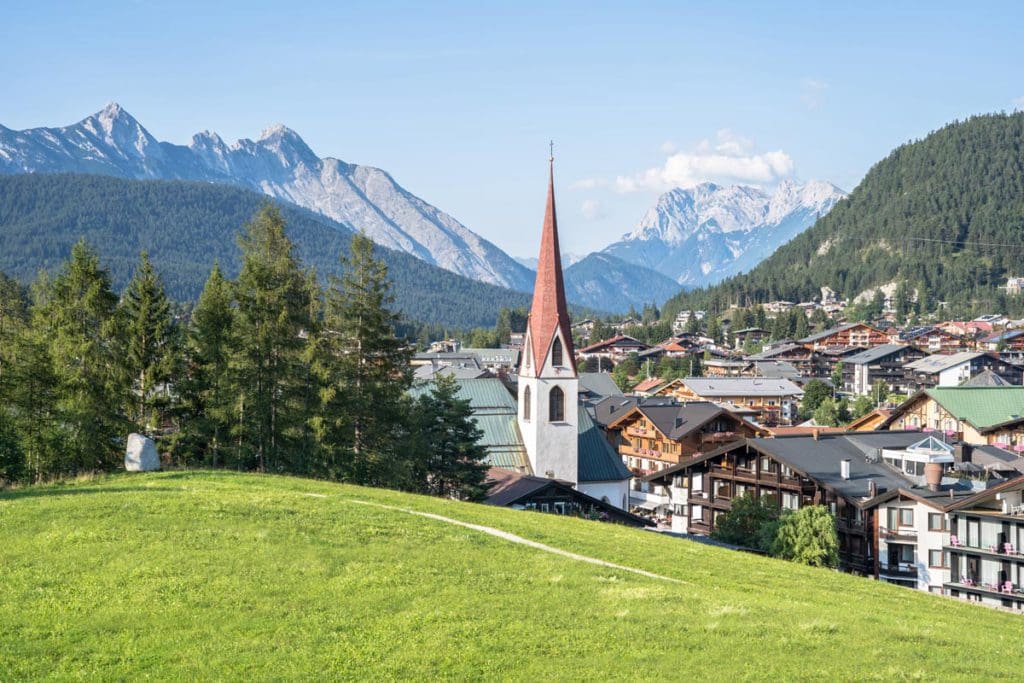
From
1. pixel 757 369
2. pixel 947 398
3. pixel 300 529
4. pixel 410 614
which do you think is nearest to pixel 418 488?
pixel 300 529

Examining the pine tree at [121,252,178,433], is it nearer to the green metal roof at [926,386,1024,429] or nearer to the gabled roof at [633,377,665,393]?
the green metal roof at [926,386,1024,429]

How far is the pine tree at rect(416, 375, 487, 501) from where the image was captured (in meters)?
51.1

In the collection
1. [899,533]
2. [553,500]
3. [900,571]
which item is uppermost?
[553,500]

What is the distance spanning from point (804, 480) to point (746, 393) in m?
83.5

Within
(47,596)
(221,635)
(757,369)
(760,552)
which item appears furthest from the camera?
(757,369)

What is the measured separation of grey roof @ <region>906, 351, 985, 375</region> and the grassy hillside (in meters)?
134

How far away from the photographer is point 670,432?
8944 centimetres

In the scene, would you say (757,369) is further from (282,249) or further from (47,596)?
(47,596)

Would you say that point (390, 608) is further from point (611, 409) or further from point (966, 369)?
point (966, 369)

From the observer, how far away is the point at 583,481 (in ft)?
209

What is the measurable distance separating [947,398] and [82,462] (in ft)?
246

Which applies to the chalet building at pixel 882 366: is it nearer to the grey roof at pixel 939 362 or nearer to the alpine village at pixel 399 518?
the grey roof at pixel 939 362

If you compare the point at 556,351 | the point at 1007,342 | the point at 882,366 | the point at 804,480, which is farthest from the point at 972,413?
the point at 1007,342

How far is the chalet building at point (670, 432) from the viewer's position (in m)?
88.9
